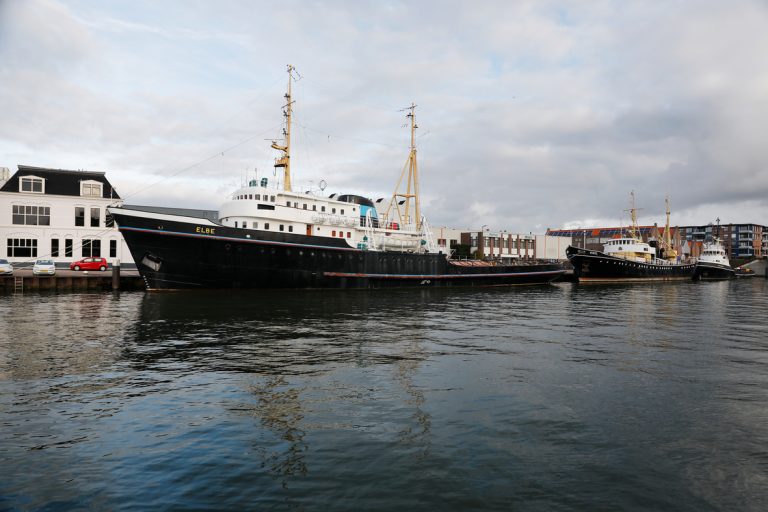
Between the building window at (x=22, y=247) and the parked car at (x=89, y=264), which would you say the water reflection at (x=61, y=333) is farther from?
the building window at (x=22, y=247)

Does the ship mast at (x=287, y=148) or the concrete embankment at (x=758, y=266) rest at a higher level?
the ship mast at (x=287, y=148)

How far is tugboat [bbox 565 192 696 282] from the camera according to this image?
61.4m

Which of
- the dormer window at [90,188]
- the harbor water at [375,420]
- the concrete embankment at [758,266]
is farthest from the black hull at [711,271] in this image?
the dormer window at [90,188]

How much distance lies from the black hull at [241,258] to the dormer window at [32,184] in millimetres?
21188

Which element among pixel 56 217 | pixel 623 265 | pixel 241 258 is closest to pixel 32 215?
pixel 56 217

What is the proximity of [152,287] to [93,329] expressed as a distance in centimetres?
1516

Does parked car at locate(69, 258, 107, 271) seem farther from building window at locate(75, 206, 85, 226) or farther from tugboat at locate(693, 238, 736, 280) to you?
tugboat at locate(693, 238, 736, 280)

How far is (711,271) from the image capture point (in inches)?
3408

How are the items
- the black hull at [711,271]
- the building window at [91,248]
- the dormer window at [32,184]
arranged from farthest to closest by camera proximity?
the black hull at [711,271] < the building window at [91,248] < the dormer window at [32,184]

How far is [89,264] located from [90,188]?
10.1 metres

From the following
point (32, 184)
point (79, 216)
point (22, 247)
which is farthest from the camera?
point (79, 216)

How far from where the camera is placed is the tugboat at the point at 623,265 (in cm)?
6141

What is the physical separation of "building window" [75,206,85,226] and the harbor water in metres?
33.6

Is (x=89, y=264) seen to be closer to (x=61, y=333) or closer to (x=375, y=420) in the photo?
(x=61, y=333)
